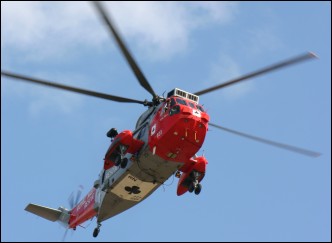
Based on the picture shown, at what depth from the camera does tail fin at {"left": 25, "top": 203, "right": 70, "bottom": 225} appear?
4144 centimetres

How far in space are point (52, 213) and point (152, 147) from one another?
14233mm

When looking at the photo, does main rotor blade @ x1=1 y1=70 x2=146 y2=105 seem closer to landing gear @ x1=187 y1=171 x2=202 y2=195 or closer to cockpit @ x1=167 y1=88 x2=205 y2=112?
cockpit @ x1=167 y1=88 x2=205 y2=112

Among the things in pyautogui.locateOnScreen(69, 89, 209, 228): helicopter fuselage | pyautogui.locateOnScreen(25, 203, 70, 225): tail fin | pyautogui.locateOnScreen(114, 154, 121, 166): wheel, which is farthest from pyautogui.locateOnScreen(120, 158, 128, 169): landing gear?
pyautogui.locateOnScreen(25, 203, 70, 225): tail fin

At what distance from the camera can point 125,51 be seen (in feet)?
92.5

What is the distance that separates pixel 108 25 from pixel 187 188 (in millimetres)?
11602

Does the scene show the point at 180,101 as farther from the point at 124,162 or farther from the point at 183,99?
the point at 124,162

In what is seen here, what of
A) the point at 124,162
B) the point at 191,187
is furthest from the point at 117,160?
the point at 191,187

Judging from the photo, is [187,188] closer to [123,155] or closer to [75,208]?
[123,155]

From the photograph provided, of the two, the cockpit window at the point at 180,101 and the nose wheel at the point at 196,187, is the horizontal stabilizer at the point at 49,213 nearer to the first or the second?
the nose wheel at the point at 196,187

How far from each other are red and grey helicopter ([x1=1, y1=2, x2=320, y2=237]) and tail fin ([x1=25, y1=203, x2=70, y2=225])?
5.69 metres

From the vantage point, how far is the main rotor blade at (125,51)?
2494 cm

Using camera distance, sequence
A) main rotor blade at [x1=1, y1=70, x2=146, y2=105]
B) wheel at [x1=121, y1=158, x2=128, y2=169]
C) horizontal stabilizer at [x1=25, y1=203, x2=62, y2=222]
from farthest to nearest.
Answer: horizontal stabilizer at [x1=25, y1=203, x2=62, y2=222] → wheel at [x1=121, y1=158, x2=128, y2=169] → main rotor blade at [x1=1, y1=70, x2=146, y2=105]

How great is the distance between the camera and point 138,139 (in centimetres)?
3288

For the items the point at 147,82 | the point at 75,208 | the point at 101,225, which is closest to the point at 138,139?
the point at 147,82
